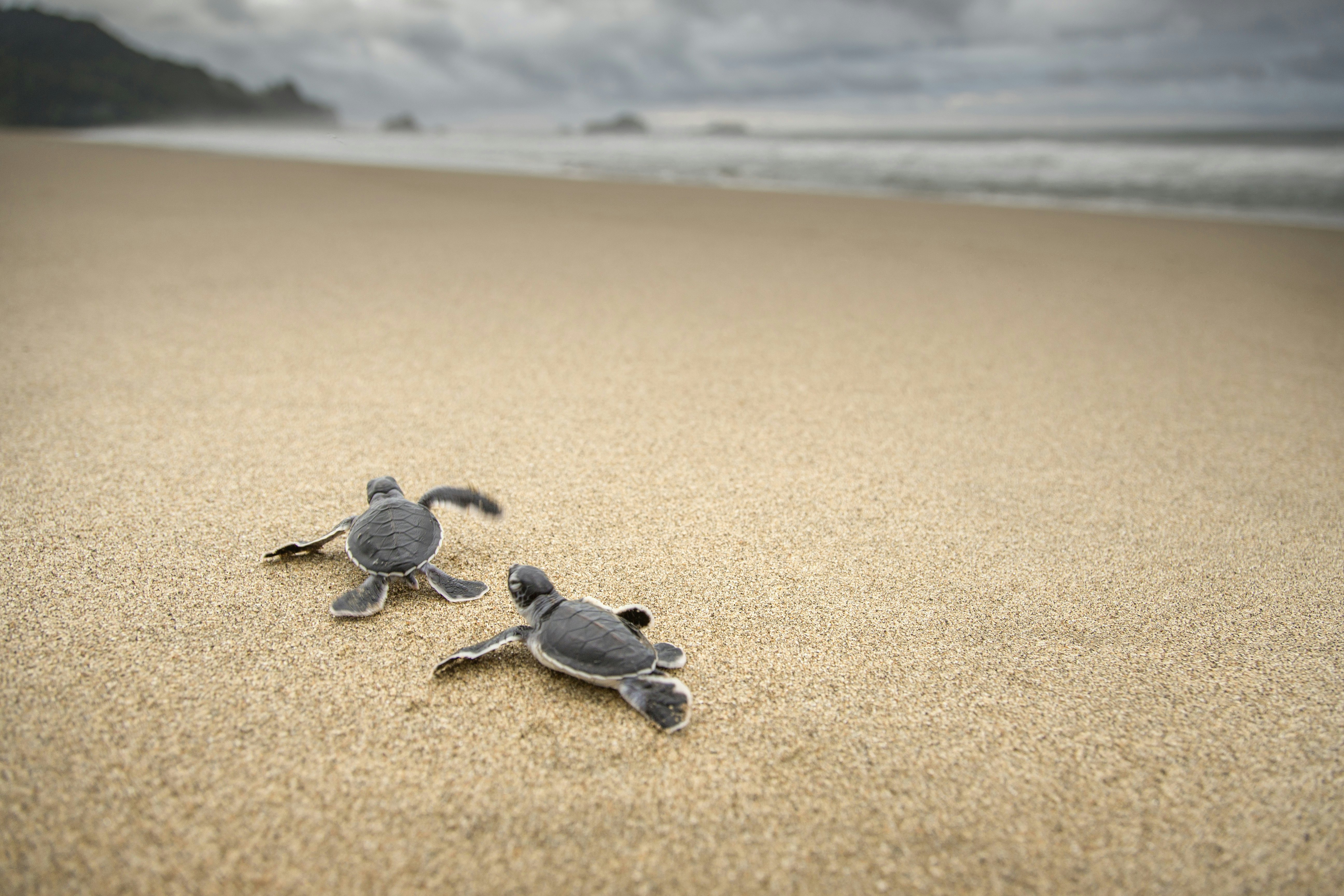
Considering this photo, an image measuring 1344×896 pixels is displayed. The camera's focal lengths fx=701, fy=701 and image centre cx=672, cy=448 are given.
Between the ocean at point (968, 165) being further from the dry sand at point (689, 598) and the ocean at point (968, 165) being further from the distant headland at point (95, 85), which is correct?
the distant headland at point (95, 85)

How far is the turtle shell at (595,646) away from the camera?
3.71 feet

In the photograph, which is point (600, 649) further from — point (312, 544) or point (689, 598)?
point (312, 544)

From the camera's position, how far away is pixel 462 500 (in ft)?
5.18

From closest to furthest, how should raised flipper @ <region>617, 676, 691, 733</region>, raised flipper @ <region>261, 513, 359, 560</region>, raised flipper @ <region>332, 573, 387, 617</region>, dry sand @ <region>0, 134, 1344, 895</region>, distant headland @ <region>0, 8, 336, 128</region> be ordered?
dry sand @ <region>0, 134, 1344, 895</region> → raised flipper @ <region>617, 676, 691, 733</region> → raised flipper @ <region>332, 573, 387, 617</region> → raised flipper @ <region>261, 513, 359, 560</region> → distant headland @ <region>0, 8, 336, 128</region>

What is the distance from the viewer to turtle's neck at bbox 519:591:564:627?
1.24 metres

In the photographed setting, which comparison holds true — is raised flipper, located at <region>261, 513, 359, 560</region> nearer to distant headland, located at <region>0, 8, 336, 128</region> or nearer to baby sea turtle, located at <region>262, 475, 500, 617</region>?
baby sea turtle, located at <region>262, 475, 500, 617</region>

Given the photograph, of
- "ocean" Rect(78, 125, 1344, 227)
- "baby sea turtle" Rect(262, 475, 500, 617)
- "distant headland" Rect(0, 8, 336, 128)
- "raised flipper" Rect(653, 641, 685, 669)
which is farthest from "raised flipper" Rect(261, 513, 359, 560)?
"distant headland" Rect(0, 8, 336, 128)

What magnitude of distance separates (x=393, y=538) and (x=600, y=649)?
520 millimetres

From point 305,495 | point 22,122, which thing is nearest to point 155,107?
point 22,122

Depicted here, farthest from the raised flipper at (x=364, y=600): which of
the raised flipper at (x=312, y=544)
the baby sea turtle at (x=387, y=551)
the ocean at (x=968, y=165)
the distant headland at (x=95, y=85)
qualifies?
the distant headland at (x=95, y=85)

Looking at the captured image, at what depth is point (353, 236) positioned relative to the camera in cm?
504

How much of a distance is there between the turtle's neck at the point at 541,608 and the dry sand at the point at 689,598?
79 mm

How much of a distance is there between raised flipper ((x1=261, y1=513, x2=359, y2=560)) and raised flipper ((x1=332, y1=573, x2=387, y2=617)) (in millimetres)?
152

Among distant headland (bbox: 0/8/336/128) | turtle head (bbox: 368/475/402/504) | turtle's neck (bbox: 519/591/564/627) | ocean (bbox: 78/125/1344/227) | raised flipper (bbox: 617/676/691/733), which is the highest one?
distant headland (bbox: 0/8/336/128)
